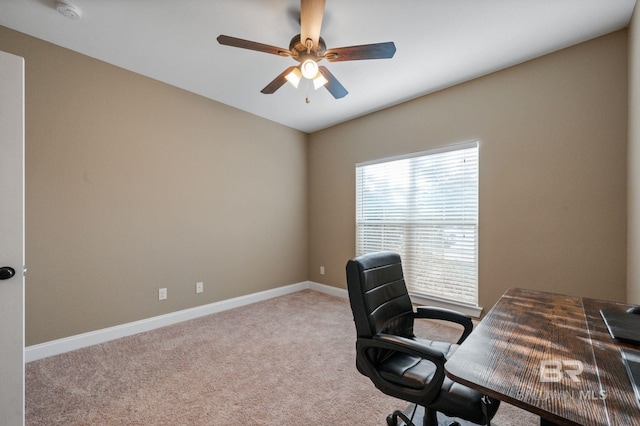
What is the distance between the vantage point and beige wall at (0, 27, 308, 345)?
236 cm

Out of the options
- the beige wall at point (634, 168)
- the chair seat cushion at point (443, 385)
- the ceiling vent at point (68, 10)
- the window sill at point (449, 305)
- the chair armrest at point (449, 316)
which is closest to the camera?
the chair seat cushion at point (443, 385)

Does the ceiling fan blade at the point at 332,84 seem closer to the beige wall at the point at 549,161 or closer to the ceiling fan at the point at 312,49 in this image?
the ceiling fan at the point at 312,49

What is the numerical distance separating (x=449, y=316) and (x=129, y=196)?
10.3ft

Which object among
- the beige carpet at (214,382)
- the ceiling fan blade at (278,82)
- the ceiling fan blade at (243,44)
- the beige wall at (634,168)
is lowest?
the beige carpet at (214,382)

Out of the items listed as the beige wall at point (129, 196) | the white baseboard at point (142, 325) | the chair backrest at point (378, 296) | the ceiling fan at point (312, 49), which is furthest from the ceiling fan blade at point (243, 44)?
the white baseboard at point (142, 325)

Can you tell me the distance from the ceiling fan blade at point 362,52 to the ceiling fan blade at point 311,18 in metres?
0.15

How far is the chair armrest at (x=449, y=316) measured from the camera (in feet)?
5.10

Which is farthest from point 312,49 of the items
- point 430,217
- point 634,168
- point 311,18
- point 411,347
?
point 634,168

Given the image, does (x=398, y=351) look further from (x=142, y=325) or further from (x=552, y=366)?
(x=142, y=325)

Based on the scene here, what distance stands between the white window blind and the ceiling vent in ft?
10.7

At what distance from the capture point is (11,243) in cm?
146

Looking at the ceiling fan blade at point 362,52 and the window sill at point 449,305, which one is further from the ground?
the ceiling fan blade at point 362,52

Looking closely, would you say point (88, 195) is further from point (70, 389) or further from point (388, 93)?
point (388, 93)

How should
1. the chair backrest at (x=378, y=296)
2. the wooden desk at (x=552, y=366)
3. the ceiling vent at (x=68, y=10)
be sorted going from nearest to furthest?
A: the wooden desk at (x=552, y=366)
the chair backrest at (x=378, y=296)
the ceiling vent at (x=68, y=10)
